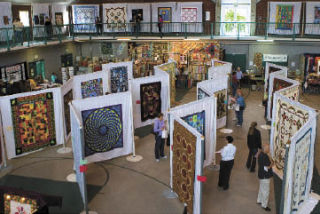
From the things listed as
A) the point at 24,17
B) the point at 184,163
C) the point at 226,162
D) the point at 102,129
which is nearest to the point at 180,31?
the point at 24,17

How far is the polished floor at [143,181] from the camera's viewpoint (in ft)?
32.7

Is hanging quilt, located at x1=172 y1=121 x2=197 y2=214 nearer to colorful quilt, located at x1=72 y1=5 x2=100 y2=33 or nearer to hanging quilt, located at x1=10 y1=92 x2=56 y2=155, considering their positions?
hanging quilt, located at x1=10 y1=92 x2=56 y2=155

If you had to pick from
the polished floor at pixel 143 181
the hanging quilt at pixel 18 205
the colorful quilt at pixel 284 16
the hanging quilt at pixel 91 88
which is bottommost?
the polished floor at pixel 143 181

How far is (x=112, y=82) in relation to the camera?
19688 mm

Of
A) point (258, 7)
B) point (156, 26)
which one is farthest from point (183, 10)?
point (258, 7)

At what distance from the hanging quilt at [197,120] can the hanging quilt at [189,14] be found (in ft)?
57.2

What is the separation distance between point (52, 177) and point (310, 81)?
658 inches

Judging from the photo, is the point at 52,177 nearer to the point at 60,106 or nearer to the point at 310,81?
the point at 60,106

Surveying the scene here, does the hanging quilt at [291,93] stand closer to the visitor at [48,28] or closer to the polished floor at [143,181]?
the polished floor at [143,181]

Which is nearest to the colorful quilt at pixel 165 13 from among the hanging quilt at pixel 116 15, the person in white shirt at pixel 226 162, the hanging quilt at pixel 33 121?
the hanging quilt at pixel 116 15

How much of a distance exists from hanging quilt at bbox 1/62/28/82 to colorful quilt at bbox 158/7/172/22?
10987 millimetres

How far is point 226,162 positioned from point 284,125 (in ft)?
8.89

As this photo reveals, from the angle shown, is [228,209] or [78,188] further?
[78,188]

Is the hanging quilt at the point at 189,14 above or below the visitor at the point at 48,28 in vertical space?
above
